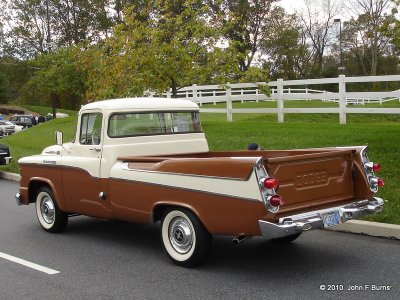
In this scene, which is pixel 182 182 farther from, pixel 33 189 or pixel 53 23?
pixel 53 23

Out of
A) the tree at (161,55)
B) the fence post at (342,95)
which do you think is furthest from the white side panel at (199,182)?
the fence post at (342,95)

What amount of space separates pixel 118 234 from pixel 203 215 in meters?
2.51

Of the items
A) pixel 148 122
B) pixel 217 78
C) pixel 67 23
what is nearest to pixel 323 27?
pixel 67 23

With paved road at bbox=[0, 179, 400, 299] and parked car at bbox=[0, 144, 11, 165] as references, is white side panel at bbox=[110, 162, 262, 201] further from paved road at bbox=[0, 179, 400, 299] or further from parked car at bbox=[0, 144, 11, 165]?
parked car at bbox=[0, 144, 11, 165]

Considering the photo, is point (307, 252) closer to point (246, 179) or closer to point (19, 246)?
point (246, 179)

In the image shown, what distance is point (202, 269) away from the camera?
582 cm

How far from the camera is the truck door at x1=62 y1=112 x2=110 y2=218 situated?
6879mm

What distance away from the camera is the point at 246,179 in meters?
5.17

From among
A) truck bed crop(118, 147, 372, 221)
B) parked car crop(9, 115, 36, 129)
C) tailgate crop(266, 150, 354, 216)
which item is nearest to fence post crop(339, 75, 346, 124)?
truck bed crop(118, 147, 372, 221)

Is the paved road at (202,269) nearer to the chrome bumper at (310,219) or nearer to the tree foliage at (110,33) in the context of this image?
the chrome bumper at (310,219)

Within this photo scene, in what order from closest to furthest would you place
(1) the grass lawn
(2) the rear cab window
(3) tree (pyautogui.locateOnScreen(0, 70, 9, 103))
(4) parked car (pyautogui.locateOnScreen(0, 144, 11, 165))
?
1. (2) the rear cab window
2. (1) the grass lawn
3. (4) parked car (pyautogui.locateOnScreen(0, 144, 11, 165))
4. (3) tree (pyautogui.locateOnScreen(0, 70, 9, 103))

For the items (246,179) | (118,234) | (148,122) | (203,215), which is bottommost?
(118,234)

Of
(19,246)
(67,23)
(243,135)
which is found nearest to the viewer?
(19,246)

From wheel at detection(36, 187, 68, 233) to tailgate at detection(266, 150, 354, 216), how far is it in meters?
3.75
